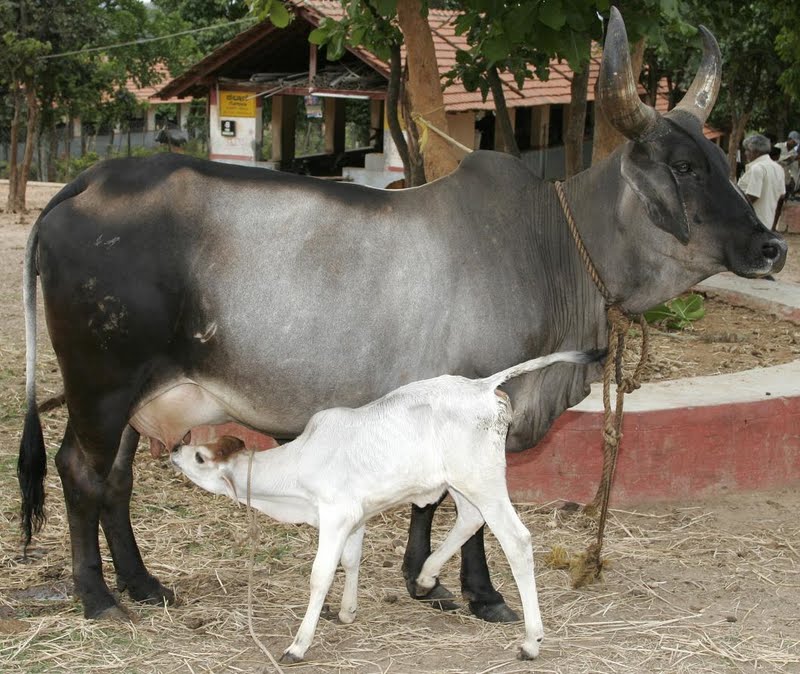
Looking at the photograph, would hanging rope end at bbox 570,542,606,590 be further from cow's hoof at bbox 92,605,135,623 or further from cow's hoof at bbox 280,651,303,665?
cow's hoof at bbox 92,605,135,623

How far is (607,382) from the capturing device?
13.8 feet

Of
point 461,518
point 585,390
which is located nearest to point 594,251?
point 585,390

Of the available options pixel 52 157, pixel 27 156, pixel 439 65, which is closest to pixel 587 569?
pixel 439 65

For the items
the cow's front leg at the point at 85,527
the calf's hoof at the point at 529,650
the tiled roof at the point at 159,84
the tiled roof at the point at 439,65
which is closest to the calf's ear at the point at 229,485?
the cow's front leg at the point at 85,527

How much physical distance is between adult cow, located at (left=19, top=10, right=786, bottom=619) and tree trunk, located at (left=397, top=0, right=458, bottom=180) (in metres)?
2.47

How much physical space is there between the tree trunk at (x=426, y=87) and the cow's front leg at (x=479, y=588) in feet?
9.63

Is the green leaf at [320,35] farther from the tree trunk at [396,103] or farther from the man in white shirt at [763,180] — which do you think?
the man in white shirt at [763,180]

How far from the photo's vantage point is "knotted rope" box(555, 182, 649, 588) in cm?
411

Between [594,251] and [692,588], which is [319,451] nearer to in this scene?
[594,251]

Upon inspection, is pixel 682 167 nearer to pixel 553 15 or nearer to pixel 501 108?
pixel 553 15

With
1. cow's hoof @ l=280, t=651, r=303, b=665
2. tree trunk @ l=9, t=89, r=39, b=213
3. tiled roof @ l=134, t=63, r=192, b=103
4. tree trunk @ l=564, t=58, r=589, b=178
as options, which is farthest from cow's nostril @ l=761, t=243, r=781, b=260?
tiled roof @ l=134, t=63, r=192, b=103

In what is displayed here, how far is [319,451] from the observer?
364 centimetres

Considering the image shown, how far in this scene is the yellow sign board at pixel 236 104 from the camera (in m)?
19.9

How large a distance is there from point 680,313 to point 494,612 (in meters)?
4.02
